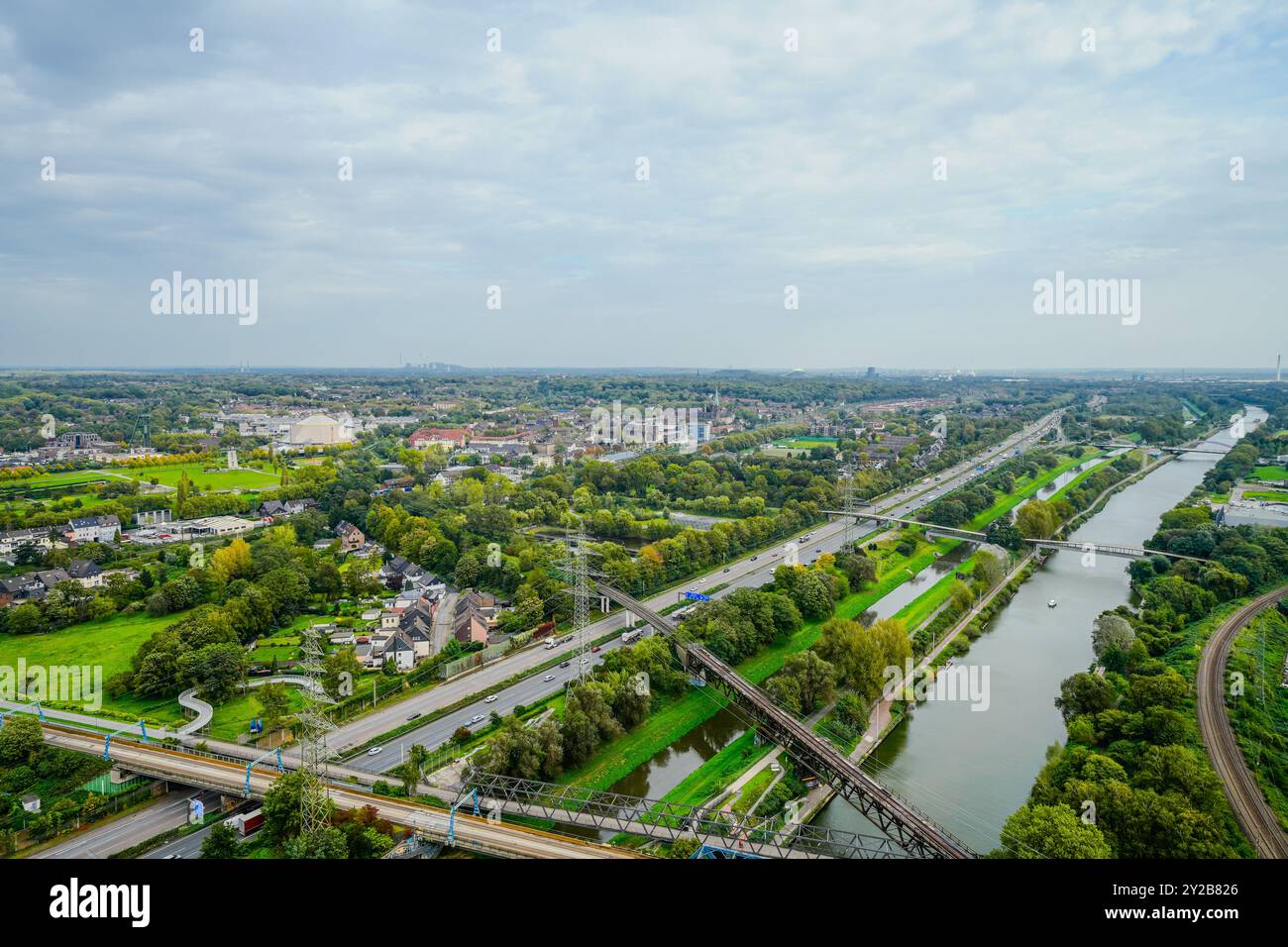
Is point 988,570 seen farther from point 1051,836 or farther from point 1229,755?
point 1051,836

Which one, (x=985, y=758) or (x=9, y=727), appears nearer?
(x=9, y=727)

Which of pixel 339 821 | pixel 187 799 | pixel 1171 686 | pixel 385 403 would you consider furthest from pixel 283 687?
pixel 385 403

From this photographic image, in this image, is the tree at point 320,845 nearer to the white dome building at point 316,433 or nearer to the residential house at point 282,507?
the residential house at point 282,507

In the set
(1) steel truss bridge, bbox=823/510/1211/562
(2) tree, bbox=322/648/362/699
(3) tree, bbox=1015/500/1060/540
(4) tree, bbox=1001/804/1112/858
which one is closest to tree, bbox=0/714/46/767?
(2) tree, bbox=322/648/362/699

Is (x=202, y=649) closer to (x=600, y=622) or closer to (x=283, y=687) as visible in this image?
(x=283, y=687)

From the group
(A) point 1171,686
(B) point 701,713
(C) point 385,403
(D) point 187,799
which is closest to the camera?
(D) point 187,799

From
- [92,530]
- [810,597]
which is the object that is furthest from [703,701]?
[92,530]

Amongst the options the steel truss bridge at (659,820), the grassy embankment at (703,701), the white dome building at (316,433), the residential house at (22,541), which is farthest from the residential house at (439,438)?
the steel truss bridge at (659,820)
